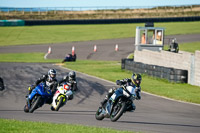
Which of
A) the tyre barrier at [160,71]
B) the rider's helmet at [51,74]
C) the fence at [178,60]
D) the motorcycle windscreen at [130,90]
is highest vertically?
the rider's helmet at [51,74]

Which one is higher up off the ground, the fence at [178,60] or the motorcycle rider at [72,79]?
the motorcycle rider at [72,79]

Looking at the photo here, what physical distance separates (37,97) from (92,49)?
32.4m

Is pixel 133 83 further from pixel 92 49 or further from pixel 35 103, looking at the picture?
pixel 92 49

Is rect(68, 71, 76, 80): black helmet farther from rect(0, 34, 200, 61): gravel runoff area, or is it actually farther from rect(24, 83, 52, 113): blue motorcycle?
rect(0, 34, 200, 61): gravel runoff area

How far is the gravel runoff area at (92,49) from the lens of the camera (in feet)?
133

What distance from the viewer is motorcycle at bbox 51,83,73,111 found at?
43.9 feet

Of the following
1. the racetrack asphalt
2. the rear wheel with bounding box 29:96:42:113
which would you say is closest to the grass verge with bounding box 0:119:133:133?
the racetrack asphalt

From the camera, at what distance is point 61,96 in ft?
44.0

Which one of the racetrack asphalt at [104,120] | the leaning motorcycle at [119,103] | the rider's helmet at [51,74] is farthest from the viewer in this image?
the rider's helmet at [51,74]

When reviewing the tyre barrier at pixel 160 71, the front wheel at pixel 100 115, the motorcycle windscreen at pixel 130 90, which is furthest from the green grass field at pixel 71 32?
the motorcycle windscreen at pixel 130 90

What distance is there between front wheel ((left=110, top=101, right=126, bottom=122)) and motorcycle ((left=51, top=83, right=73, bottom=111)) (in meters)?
2.02

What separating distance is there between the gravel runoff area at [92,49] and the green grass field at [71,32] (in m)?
3.44

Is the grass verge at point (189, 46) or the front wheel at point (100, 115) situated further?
the grass verge at point (189, 46)

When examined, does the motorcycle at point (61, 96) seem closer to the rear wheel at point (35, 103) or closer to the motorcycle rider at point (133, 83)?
the rear wheel at point (35, 103)
